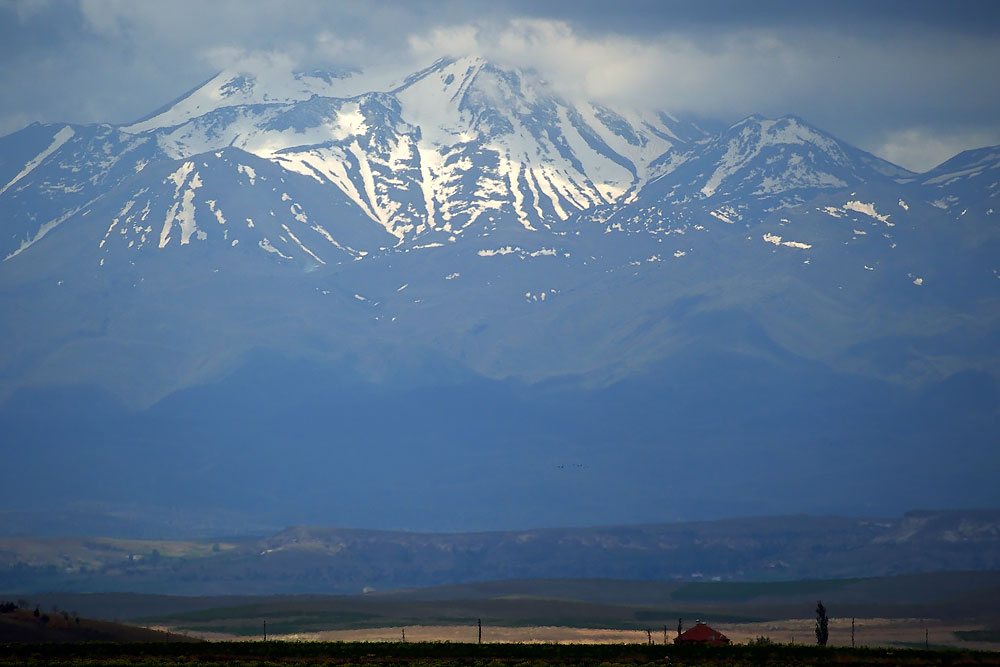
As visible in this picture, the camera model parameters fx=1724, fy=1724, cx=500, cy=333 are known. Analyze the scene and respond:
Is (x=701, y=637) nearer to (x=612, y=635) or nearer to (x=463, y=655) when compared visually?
(x=463, y=655)

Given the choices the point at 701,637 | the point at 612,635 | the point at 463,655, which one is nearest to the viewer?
the point at 463,655

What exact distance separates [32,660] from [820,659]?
166 feet

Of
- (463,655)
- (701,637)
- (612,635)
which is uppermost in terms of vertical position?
(612,635)

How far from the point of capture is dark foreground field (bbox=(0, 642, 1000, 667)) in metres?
111

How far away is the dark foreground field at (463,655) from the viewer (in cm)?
11081

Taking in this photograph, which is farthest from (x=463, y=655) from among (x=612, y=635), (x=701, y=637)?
(x=612, y=635)

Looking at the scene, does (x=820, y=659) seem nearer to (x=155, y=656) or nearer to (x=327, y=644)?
(x=327, y=644)

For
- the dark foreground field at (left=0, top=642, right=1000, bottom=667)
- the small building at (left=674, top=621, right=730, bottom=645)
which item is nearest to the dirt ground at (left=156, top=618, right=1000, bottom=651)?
the small building at (left=674, top=621, right=730, bottom=645)

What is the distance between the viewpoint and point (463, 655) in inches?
4705

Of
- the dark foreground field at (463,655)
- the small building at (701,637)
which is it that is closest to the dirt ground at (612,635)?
the small building at (701,637)

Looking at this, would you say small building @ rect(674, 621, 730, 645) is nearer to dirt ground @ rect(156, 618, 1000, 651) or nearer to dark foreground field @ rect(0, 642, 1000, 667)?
dark foreground field @ rect(0, 642, 1000, 667)

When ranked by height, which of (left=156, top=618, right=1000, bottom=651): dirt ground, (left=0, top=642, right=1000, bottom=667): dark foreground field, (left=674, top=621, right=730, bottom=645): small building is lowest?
(left=0, top=642, right=1000, bottom=667): dark foreground field

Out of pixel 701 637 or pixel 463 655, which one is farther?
pixel 701 637

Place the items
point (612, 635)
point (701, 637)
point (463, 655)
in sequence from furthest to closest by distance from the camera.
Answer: point (612, 635) → point (701, 637) → point (463, 655)
